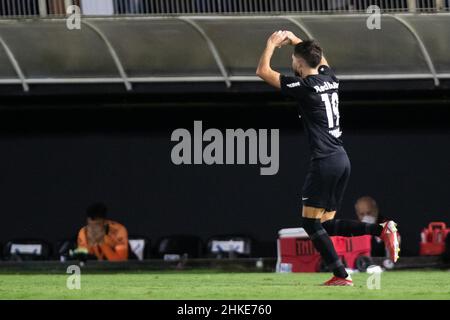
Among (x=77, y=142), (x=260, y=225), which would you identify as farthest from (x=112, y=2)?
(x=260, y=225)

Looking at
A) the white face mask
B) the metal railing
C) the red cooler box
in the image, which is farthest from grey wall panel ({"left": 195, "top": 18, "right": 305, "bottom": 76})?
the red cooler box

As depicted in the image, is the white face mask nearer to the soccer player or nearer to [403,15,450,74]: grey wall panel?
[403,15,450,74]: grey wall panel

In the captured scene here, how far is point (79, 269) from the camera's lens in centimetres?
1708

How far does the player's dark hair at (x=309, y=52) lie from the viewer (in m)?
11.2

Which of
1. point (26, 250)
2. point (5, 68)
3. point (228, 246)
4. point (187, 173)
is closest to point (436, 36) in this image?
point (228, 246)

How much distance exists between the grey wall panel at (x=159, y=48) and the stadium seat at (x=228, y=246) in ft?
8.77

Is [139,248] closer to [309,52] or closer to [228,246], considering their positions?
[228,246]

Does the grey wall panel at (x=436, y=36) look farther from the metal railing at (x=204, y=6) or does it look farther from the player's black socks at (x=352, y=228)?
the player's black socks at (x=352, y=228)

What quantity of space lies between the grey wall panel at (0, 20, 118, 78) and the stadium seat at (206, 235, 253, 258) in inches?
120

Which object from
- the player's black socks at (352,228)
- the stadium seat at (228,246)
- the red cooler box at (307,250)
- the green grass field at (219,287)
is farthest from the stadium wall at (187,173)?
the player's black socks at (352,228)

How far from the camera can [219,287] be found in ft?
40.5

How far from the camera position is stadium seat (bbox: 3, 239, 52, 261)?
65.5 ft
